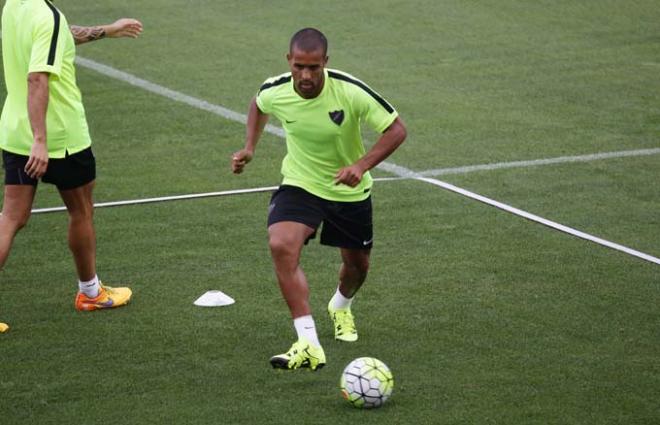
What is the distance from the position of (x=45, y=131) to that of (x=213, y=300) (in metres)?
1.73

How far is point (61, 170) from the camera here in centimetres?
926

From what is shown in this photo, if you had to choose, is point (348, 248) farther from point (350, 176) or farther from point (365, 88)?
point (365, 88)

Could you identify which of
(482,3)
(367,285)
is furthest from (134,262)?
(482,3)

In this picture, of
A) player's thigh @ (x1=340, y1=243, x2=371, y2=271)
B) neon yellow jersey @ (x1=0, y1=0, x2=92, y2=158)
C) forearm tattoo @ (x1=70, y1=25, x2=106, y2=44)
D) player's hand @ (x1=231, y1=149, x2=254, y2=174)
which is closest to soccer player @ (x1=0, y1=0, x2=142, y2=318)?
neon yellow jersey @ (x1=0, y1=0, x2=92, y2=158)

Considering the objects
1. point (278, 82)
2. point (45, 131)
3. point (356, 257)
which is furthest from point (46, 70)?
point (356, 257)

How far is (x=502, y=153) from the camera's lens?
1375 centimetres

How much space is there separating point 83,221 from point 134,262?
125 cm

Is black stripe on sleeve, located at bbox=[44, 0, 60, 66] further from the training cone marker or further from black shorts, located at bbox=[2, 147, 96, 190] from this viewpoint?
the training cone marker

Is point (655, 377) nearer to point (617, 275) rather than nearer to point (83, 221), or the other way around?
point (617, 275)

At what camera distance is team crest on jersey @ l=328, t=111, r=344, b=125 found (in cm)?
850

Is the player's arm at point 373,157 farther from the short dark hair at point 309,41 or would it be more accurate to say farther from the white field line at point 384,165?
the white field line at point 384,165

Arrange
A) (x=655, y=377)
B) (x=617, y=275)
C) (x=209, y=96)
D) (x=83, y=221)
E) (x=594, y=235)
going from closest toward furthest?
(x=655, y=377), (x=83, y=221), (x=617, y=275), (x=594, y=235), (x=209, y=96)

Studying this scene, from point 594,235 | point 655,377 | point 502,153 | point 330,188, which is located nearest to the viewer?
point 655,377

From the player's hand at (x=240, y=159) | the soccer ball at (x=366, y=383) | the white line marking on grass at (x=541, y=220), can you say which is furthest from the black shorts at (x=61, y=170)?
the white line marking on grass at (x=541, y=220)
